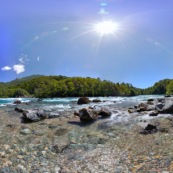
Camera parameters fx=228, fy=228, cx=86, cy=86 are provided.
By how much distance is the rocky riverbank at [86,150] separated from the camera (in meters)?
8.45

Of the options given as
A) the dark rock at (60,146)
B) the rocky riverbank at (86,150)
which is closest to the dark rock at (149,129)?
the rocky riverbank at (86,150)

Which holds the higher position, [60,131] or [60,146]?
[60,131]

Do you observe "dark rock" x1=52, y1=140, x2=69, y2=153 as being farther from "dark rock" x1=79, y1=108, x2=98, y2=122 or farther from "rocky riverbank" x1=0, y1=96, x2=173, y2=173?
"dark rock" x1=79, y1=108, x2=98, y2=122

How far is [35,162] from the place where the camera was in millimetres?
9055

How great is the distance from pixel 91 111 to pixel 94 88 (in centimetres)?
17551

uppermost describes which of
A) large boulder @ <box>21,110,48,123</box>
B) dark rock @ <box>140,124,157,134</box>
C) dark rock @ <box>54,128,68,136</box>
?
large boulder @ <box>21,110,48,123</box>

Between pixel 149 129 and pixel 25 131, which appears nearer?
pixel 149 129

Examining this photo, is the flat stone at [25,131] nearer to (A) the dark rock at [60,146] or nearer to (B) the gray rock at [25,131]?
(B) the gray rock at [25,131]

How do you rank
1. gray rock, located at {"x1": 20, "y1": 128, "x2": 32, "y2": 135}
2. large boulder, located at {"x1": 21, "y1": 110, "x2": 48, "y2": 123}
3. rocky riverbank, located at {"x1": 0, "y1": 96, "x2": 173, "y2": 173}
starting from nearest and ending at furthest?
rocky riverbank, located at {"x1": 0, "y1": 96, "x2": 173, "y2": 173}
gray rock, located at {"x1": 20, "y1": 128, "x2": 32, "y2": 135}
large boulder, located at {"x1": 21, "y1": 110, "x2": 48, "y2": 123}

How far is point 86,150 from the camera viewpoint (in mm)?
10492

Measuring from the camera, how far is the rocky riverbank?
845cm

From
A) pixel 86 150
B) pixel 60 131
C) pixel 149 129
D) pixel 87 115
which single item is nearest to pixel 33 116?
pixel 87 115

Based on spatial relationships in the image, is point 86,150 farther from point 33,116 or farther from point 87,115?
point 33,116

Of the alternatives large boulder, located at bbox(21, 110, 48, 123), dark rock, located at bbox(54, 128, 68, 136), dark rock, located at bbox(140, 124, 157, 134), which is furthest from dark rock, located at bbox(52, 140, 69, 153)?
large boulder, located at bbox(21, 110, 48, 123)
